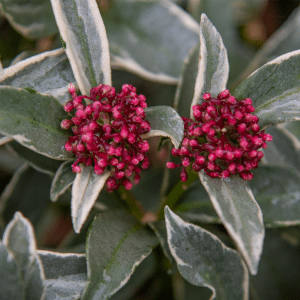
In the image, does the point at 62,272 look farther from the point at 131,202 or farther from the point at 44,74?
the point at 44,74

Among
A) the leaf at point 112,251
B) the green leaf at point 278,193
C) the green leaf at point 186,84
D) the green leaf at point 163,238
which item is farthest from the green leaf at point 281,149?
the leaf at point 112,251

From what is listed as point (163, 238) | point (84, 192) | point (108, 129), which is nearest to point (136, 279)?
point (163, 238)

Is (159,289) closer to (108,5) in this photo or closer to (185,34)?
(185,34)

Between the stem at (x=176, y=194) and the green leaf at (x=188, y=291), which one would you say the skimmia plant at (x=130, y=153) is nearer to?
the stem at (x=176, y=194)

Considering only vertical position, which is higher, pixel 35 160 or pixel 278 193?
pixel 278 193

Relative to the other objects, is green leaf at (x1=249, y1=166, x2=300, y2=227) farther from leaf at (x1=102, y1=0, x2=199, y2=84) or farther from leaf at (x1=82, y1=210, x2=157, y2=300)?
leaf at (x1=102, y1=0, x2=199, y2=84)
